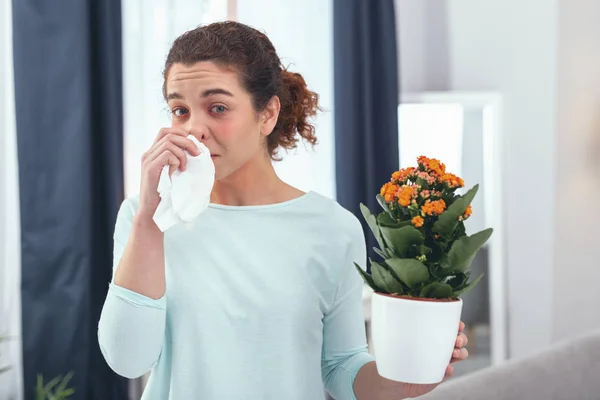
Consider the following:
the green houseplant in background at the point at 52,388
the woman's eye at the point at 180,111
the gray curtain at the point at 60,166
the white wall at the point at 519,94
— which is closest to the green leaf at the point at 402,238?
the woman's eye at the point at 180,111

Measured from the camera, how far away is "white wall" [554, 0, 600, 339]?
141 inches

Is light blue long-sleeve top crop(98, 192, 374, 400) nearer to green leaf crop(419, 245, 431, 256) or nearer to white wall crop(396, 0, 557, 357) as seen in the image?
green leaf crop(419, 245, 431, 256)

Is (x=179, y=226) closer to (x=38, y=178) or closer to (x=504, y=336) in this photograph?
(x=38, y=178)

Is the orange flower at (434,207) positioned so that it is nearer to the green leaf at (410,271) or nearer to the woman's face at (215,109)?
the green leaf at (410,271)

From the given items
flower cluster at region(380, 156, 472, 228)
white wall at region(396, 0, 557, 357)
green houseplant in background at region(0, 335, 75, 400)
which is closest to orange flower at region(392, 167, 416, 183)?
flower cluster at region(380, 156, 472, 228)

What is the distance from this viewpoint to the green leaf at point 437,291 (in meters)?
1.00

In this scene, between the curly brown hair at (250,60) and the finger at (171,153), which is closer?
the finger at (171,153)

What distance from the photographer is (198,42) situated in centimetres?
123

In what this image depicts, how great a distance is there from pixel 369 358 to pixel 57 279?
144 centimetres

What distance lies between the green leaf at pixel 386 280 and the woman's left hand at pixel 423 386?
0.12 metres

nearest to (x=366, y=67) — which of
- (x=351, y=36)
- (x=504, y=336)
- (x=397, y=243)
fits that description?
(x=351, y=36)

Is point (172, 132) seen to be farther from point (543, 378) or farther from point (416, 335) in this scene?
point (543, 378)

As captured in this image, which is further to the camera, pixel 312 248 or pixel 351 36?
pixel 351 36

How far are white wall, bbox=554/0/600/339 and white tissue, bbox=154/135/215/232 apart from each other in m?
2.77
